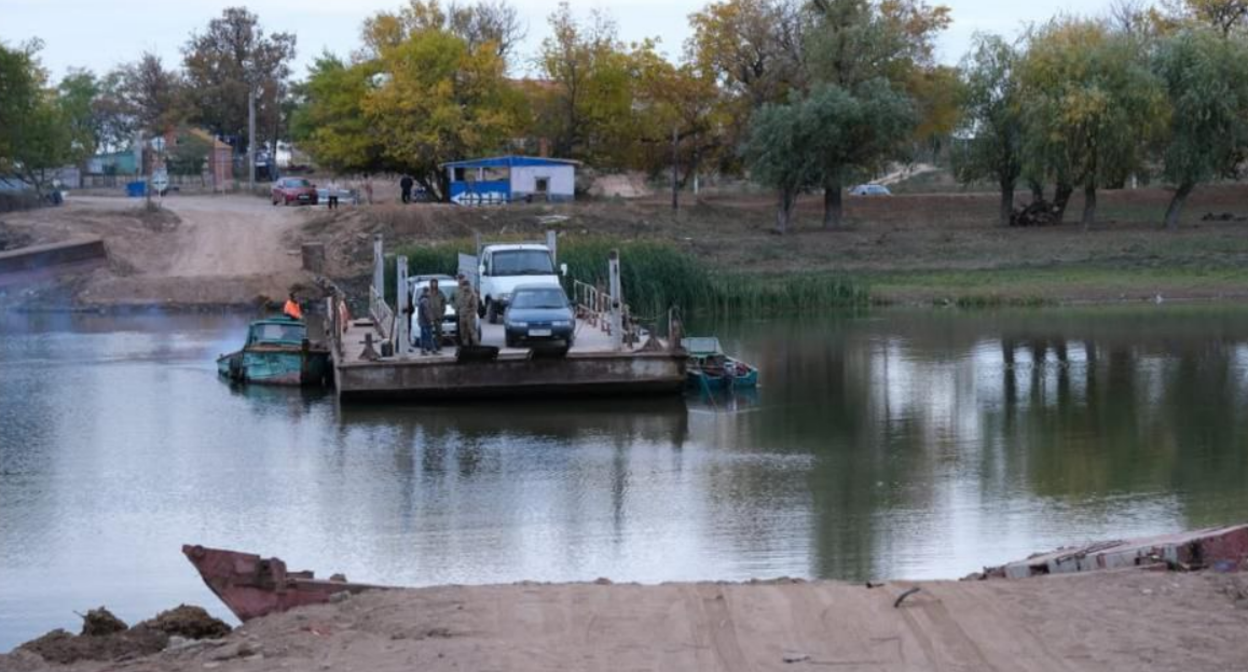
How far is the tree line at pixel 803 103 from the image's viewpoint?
60406 millimetres

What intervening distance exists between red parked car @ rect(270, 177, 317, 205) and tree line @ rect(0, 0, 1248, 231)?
197 centimetres

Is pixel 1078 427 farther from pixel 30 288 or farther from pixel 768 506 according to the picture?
pixel 30 288

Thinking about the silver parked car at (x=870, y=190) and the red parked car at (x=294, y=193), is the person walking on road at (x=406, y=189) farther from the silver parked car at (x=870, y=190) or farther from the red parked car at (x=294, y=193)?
the silver parked car at (x=870, y=190)

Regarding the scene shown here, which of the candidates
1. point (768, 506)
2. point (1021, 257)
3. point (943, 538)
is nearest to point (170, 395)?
point (768, 506)

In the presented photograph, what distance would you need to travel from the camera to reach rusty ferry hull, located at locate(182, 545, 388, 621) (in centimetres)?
1240

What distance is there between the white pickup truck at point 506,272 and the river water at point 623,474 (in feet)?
12.9

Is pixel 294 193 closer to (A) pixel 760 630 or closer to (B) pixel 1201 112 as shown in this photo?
(B) pixel 1201 112

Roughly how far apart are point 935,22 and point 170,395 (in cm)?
4296

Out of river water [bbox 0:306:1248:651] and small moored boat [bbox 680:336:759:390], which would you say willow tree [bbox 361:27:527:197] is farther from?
small moored boat [bbox 680:336:759:390]

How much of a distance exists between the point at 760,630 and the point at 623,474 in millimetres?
11514

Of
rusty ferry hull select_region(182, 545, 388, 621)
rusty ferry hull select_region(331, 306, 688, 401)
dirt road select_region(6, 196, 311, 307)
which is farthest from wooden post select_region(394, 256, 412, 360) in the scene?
dirt road select_region(6, 196, 311, 307)

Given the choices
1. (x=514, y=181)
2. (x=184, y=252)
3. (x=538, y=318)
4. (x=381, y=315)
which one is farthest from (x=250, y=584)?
(x=514, y=181)

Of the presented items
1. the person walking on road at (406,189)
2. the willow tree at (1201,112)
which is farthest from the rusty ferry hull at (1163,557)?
the person walking on road at (406,189)

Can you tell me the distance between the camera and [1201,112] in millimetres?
60469
